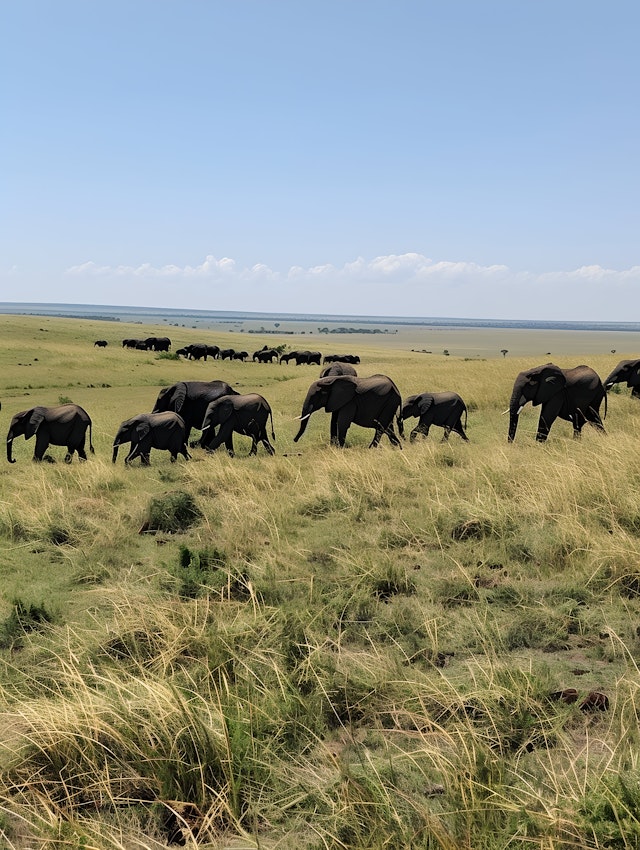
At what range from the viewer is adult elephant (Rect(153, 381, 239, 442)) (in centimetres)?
1412

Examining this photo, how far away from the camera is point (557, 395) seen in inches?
527

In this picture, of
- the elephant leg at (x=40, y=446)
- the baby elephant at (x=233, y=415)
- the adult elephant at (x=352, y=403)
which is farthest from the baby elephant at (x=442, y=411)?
the elephant leg at (x=40, y=446)

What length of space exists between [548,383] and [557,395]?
1.59 feet

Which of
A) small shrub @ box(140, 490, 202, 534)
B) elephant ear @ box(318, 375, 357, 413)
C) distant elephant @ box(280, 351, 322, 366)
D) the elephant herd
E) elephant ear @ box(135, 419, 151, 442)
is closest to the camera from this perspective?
small shrub @ box(140, 490, 202, 534)

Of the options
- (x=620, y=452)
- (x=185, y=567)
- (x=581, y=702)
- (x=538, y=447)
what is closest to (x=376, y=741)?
(x=581, y=702)

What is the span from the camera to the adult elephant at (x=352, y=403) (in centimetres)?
1323

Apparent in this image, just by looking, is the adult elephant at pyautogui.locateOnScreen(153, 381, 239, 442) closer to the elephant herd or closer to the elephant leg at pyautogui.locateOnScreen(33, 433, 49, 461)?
the elephant herd

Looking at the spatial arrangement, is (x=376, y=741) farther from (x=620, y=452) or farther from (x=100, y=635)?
(x=620, y=452)

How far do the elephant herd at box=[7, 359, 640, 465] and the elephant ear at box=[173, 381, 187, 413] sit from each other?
23 mm

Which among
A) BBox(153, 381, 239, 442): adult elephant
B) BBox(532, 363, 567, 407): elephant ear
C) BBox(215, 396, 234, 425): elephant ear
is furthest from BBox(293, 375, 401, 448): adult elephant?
BBox(532, 363, 567, 407): elephant ear

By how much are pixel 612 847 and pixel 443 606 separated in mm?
2746

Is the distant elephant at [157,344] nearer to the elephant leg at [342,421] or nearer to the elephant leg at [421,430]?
the elephant leg at [421,430]

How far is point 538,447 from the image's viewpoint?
38.2 feet

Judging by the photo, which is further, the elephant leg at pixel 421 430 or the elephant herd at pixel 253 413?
the elephant leg at pixel 421 430
